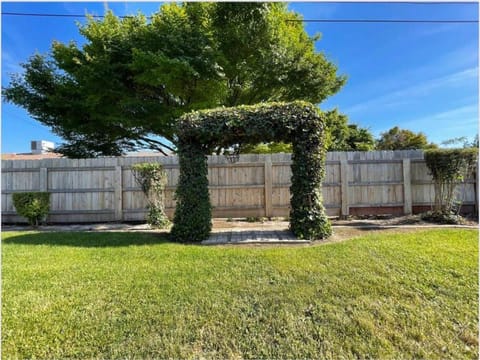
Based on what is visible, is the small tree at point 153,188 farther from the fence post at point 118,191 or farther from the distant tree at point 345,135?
the distant tree at point 345,135

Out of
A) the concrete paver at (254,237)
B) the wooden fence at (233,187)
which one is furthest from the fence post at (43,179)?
the concrete paver at (254,237)

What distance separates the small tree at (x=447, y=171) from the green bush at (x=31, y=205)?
31.5 ft

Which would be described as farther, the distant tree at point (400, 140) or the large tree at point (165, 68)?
the distant tree at point (400, 140)

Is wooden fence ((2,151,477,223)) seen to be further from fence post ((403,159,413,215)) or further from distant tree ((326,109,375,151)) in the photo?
distant tree ((326,109,375,151))

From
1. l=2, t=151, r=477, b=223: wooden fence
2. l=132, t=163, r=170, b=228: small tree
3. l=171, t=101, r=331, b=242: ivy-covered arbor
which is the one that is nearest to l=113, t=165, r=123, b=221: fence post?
l=2, t=151, r=477, b=223: wooden fence

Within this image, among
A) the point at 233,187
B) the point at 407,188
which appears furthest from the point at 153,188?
the point at 407,188

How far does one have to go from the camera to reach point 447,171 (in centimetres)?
576

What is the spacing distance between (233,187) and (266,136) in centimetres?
243

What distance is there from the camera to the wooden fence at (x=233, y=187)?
22.4 feet

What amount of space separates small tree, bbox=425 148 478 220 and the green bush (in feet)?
31.5

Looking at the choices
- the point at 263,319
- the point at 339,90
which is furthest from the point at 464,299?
the point at 339,90

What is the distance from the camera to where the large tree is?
7.91 metres

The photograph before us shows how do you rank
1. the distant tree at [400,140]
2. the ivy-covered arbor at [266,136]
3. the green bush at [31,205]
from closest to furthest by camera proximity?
the ivy-covered arbor at [266,136], the green bush at [31,205], the distant tree at [400,140]

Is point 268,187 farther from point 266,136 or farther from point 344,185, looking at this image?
point 266,136
